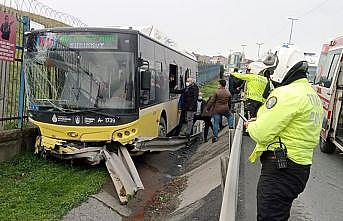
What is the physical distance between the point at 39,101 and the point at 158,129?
3.02 metres

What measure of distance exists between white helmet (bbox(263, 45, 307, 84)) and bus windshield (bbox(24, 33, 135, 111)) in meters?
4.46

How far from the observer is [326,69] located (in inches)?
470

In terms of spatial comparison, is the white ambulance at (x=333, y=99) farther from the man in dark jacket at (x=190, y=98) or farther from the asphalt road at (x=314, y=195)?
the man in dark jacket at (x=190, y=98)

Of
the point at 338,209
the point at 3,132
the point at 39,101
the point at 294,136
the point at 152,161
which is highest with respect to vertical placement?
the point at 294,136

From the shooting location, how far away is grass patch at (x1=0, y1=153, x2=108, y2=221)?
5.77m

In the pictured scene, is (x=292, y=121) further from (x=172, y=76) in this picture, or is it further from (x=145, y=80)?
(x=172, y=76)

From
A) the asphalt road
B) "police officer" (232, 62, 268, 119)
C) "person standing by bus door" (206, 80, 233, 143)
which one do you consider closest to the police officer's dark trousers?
the asphalt road

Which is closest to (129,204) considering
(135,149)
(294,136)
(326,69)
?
(135,149)

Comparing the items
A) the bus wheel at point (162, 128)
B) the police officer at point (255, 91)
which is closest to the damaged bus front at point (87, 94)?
the bus wheel at point (162, 128)

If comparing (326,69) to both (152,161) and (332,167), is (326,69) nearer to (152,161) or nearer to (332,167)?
(332,167)

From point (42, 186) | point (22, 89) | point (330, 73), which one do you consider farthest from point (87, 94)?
point (330, 73)

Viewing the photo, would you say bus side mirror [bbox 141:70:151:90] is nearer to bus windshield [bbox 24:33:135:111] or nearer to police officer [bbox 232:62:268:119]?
bus windshield [bbox 24:33:135:111]

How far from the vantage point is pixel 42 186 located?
6.75 metres

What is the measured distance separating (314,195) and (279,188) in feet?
11.5
